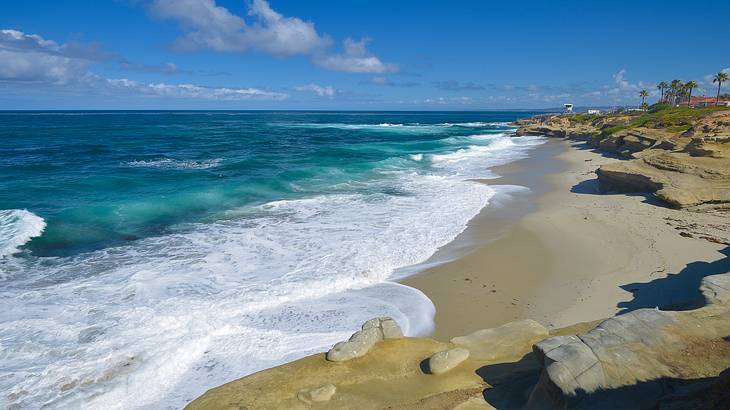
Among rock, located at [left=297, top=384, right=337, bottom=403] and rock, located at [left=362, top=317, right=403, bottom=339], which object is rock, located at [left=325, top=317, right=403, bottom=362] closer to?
rock, located at [left=362, top=317, right=403, bottom=339]

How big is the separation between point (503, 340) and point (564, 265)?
6.19 metres

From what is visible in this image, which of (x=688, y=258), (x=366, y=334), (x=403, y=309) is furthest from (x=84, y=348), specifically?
(x=688, y=258)

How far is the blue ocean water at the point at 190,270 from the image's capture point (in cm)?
778

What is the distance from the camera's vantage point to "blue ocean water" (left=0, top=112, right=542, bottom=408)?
7.78 m

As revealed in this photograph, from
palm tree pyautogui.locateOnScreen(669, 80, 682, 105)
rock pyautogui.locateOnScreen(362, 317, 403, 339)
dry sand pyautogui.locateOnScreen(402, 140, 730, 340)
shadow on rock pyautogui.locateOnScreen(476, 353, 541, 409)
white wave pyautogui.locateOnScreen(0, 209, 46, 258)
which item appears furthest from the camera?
palm tree pyautogui.locateOnScreen(669, 80, 682, 105)

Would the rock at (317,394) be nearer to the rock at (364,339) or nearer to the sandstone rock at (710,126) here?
the rock at (364,339)

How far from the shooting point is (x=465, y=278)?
11.4m

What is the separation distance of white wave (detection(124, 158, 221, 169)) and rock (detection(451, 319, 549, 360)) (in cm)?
2818

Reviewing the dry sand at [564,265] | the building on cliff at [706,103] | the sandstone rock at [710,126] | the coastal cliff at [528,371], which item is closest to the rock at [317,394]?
the coastal cliff at [528,371]

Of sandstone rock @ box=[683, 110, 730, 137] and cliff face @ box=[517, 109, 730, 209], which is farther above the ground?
sandstone rock @ box=[683, 110, 730, 137]

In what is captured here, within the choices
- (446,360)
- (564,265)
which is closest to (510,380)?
(446,360)

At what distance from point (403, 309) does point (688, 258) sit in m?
7.68

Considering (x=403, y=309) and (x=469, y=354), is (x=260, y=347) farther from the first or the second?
(x=469, y=354)

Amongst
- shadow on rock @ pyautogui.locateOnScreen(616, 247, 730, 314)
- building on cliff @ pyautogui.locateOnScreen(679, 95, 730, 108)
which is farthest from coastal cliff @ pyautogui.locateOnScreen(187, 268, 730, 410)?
building on cliff @ pyautogui.locateOnScreen(679, 95, 730, 108)
